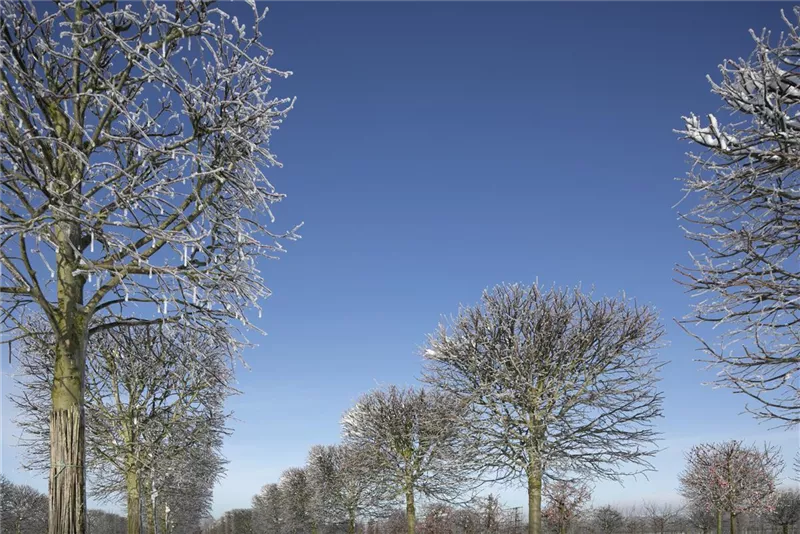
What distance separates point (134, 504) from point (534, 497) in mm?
11019

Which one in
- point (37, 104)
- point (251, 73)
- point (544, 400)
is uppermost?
point (251, 73)

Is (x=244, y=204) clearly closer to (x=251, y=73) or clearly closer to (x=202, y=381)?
(x=251, y=73)

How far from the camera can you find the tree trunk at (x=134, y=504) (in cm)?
1512

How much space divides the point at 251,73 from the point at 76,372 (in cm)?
391

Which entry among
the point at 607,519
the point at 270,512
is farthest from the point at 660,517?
the point at 270,512

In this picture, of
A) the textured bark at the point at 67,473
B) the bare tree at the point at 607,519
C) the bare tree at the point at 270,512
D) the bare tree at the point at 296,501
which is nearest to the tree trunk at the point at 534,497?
the textured bark at the point at 67,473

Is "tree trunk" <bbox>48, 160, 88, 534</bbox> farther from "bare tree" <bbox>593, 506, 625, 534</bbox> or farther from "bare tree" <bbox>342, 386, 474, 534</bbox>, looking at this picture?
"bare tree" <bbox>593, 506, 625, 534</bbox>

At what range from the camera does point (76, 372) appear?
21.0 ft

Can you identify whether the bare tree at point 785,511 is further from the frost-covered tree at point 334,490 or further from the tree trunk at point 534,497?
the tree trunk at point 534,497

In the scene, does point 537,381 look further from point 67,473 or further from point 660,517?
point 660,517

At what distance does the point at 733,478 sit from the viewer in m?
26.5

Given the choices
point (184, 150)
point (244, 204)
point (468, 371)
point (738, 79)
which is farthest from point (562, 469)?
point (184, 150)

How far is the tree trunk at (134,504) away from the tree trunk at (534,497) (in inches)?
420

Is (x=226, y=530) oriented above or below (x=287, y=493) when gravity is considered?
below
